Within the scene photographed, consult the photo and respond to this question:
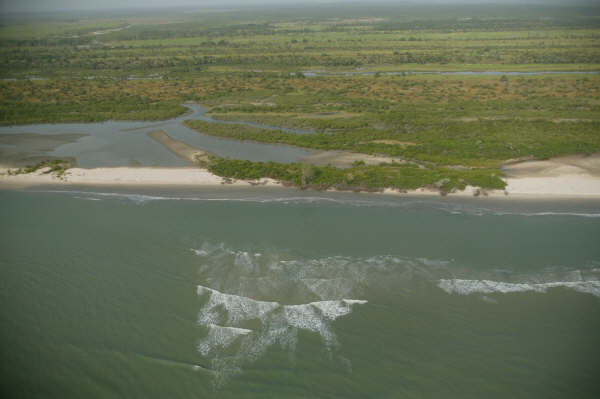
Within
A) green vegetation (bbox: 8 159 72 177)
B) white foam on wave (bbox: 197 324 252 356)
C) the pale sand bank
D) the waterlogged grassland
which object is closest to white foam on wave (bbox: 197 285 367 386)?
white foam on wave (bbox: 197 324 252 356)

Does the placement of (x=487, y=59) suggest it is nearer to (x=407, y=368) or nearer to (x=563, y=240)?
(x=563, y=240)

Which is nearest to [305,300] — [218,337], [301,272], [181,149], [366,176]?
[301,272]

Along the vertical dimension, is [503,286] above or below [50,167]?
below

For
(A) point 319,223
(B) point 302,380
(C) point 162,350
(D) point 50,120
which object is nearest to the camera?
(B) point 302,380

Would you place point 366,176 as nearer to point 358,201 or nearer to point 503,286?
point 358,201

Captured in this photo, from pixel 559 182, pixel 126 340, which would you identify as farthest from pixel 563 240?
pixel 126 340

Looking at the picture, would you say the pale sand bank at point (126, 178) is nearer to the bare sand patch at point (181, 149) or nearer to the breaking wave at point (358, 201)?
the breaking wave at point (358, 201)
